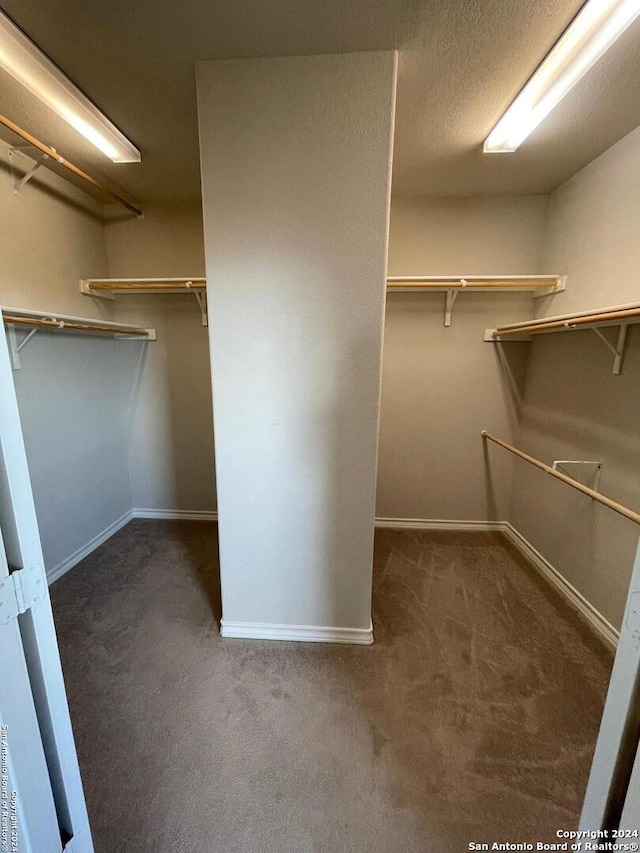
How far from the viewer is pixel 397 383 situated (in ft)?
9.05

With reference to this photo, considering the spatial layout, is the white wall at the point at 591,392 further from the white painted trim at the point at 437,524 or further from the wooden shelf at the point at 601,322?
the white painted trim at the point at 437,524

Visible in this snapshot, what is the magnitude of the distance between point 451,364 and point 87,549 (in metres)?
3.12

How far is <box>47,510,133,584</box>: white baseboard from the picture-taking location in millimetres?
2236

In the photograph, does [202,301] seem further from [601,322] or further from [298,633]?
[601,322]

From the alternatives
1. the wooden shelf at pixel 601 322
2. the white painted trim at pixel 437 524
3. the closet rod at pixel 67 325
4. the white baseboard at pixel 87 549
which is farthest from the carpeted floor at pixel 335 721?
the closet rod at pixel 67 325

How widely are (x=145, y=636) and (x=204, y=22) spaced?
104 inches

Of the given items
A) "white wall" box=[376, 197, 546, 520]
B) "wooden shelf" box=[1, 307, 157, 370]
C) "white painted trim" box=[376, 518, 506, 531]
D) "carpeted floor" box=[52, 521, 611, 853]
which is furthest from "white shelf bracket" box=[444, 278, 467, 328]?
"wooden shelf" box=[1, 307, 157, 370]

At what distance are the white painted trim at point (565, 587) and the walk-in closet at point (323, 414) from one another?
20 mm

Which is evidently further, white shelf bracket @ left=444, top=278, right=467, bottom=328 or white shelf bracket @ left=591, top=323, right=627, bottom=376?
white shelf bracket @ left=444, top=278, right=467, bottom=328

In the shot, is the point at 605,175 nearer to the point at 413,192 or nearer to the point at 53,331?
the point at 413,192

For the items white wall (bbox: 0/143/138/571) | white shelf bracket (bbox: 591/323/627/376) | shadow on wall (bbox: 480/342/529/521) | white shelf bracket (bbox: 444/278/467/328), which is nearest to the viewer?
white shelf bracket (bbox: 591/323/627/376)

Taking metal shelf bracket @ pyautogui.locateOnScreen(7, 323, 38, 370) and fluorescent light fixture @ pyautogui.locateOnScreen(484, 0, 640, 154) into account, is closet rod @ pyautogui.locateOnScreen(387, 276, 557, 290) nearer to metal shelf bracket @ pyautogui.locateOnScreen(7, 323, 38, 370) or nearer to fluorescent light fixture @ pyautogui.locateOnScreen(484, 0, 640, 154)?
fluorescent light fixture @ pyautogui.locateOnScreen(484, 0, 640, 154)

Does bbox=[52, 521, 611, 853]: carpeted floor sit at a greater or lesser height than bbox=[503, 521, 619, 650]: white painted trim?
lesser

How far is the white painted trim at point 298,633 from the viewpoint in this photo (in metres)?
1.77
